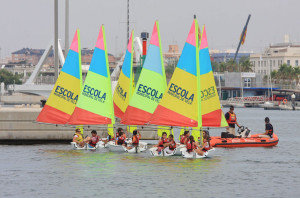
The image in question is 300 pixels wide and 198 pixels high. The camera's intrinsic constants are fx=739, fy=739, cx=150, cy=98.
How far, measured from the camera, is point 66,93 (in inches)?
1893

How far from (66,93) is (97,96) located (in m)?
3.00

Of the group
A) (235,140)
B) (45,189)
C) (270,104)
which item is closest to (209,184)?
(45,189)

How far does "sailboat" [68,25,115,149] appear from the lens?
45688 millimetres

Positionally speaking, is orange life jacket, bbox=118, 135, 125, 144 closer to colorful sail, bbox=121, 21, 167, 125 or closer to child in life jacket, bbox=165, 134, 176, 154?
colorful sail, bbox=121, 21, 167, 125

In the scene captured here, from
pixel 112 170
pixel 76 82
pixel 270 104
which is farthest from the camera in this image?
pixel 270 104

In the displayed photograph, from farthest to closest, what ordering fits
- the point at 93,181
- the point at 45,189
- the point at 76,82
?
the point at 76,82 → the point at 93,181 → the point at 45,189

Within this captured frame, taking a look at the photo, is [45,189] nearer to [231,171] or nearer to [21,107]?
[231,171]

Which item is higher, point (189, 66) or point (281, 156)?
point (189, 66)

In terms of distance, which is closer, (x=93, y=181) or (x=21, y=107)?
(x=93, y=181)

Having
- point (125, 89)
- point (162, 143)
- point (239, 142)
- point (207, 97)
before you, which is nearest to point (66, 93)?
point (125, 89)

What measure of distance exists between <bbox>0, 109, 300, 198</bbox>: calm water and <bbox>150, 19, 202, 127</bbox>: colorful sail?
245 cm

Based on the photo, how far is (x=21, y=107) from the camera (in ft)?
179

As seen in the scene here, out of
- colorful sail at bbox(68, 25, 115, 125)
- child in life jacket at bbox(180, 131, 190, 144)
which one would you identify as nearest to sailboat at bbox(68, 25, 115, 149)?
colorful sail at bbox(68, 25, 115, 125)

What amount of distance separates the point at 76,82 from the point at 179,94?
8899 millimetres
